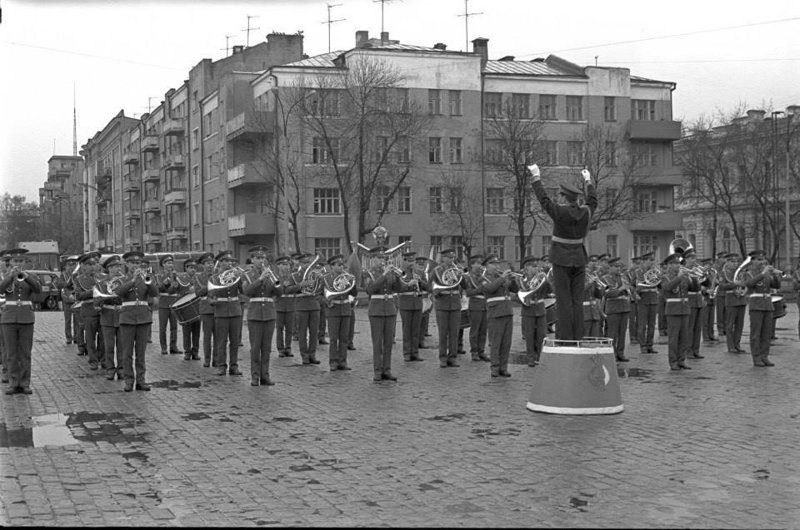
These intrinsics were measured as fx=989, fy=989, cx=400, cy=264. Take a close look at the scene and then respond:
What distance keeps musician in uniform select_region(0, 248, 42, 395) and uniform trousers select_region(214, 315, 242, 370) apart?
3109 millimetres

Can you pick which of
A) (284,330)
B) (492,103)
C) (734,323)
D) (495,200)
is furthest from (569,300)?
(492,103)

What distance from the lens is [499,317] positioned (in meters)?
15.7

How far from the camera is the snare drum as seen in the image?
18656 mm

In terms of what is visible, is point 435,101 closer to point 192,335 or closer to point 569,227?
point 192,335

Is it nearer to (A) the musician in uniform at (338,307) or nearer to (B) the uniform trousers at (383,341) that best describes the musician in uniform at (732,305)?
(B) the uniform trousers at (383,341)

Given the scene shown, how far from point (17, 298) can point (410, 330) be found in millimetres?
7000

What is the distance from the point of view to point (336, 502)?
7484 mm

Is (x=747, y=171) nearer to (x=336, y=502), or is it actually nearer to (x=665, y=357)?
(x=665, y=357)

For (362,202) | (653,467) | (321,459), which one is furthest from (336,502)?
(362,202)

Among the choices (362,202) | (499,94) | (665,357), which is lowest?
(665,357)

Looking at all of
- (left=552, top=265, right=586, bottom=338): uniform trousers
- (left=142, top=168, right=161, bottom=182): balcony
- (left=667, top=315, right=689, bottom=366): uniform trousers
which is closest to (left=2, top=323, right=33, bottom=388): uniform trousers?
(left=552, top=265, right=586, bottom=338): uniform trousers

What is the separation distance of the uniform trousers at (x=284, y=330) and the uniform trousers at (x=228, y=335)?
8.87 feet

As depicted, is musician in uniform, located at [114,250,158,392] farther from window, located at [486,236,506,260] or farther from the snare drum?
window, located at [486,236,506,260]

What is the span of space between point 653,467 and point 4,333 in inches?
376
